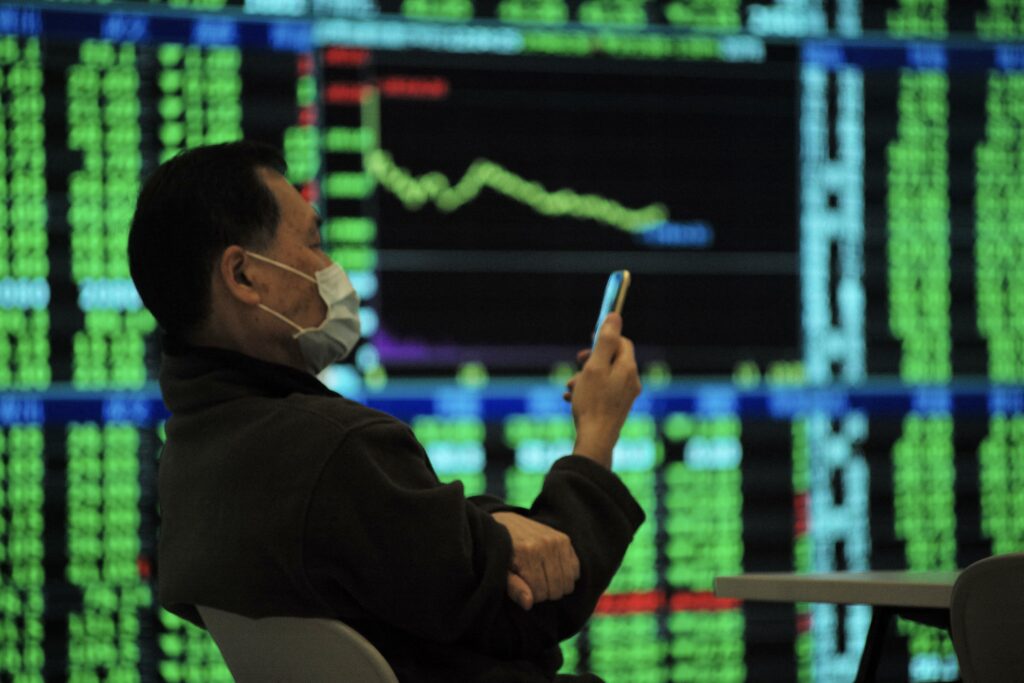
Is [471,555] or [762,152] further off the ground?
[762,152]

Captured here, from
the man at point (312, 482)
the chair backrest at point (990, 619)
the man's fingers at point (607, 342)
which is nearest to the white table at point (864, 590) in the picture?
the chair backrest at point (990, 619)

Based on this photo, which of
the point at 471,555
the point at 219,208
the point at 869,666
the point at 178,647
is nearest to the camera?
the point at 471,555

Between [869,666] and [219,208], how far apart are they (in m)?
1.12

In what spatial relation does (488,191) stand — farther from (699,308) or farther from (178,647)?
(178,647)

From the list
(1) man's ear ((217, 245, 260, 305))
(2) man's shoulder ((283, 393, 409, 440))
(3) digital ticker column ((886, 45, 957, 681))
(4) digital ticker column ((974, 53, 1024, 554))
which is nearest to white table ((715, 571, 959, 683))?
(2) man's shoulder ((283, 393, 409, 440))

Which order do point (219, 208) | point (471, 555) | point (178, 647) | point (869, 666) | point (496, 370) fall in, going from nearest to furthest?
1. point (471, 555)
2. point (219, 208)
3. point (869, 666)
4. point (178, 647)
5. point (496, 370)

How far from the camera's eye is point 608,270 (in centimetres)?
299

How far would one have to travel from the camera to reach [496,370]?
2.92 m

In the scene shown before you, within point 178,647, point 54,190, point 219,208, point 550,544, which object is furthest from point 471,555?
point 54,190

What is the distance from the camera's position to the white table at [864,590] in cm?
156

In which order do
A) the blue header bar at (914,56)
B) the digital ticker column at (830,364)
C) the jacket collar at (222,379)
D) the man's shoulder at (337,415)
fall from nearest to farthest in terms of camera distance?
the man's shoulder at (337,415) < the jacket collar at (222,379) < the digital ticker column at (830,364) < the blue header bar at (914,56)

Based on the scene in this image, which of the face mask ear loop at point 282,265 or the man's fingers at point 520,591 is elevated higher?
the face mask ear loop at point 282,265

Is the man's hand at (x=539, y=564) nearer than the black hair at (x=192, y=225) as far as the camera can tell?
Yes

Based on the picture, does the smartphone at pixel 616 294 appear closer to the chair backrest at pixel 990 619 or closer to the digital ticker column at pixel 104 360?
the chair backrest at pixel 990 619
